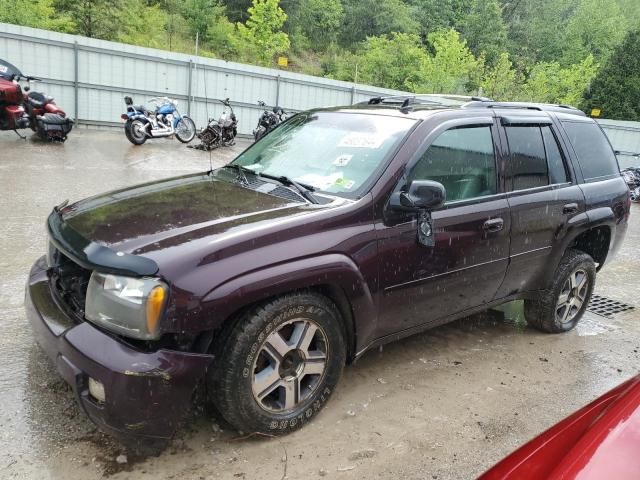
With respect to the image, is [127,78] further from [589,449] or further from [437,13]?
[437,13]

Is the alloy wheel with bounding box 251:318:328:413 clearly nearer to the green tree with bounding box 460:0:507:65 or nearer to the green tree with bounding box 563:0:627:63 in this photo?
the green tree with bounding box 460:0:507:65

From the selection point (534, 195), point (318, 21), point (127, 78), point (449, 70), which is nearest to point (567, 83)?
point (449, 70)

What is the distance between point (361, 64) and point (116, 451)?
37092mm

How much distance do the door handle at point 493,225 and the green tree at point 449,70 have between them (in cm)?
2981

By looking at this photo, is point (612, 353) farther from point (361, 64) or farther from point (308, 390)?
point (361, 64)

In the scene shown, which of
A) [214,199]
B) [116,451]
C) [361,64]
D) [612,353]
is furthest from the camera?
[361,64]

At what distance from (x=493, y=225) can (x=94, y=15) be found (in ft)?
86.4

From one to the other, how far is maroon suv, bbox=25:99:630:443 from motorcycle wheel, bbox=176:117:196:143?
10244 mm

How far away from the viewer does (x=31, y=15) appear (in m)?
22.7

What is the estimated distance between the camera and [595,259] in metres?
4.90

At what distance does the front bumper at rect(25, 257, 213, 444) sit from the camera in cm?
229

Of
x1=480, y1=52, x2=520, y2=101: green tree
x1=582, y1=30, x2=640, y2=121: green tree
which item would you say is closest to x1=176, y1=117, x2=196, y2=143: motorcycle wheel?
x1=480, y1=52, x2=520, y2=101: green tree

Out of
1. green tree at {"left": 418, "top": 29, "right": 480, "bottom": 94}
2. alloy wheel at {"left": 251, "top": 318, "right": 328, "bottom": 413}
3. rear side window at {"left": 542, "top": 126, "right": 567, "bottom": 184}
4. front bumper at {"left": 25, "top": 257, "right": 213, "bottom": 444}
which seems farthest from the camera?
green tree at {"left": 418, "top": 29, "right": 480, "bottom": 94}

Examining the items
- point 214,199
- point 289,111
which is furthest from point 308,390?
point 289,111
